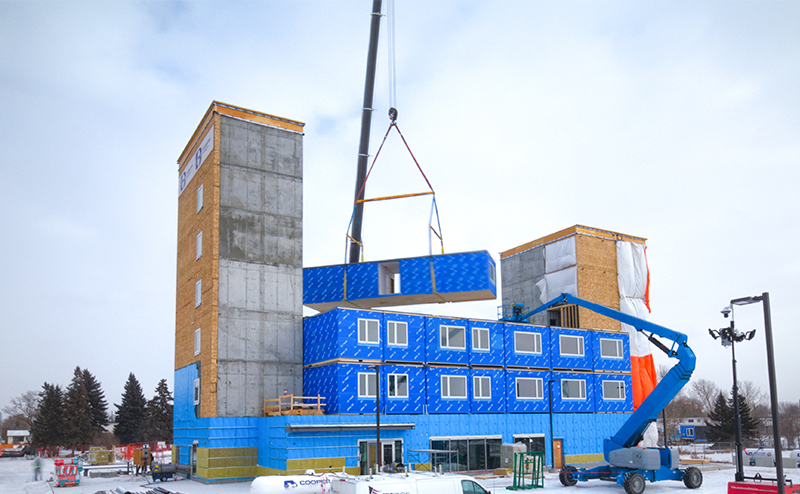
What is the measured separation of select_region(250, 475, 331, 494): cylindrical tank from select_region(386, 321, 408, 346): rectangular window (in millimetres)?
16708

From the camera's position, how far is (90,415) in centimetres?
10231

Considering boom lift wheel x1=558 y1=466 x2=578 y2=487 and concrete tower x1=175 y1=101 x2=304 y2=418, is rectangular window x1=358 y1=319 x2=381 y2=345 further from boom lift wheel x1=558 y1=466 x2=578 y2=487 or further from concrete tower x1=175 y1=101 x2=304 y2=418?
boom lift wheel x1=558 y1=466 x2=578 y2=487

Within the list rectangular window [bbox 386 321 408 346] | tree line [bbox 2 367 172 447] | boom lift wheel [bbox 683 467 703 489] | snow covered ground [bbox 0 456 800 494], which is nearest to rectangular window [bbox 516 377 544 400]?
snow covered ground [bbox 0 456 800 494]

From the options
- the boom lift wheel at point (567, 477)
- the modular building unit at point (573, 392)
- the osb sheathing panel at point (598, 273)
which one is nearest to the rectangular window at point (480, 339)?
the modular building unit at point (573, 392)

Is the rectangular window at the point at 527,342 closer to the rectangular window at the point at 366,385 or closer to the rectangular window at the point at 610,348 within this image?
the rectangular window at the point at 610,348

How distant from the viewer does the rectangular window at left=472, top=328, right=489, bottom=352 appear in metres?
49.2

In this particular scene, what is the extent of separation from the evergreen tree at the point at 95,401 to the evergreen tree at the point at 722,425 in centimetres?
9492

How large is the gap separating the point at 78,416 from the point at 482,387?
75.8m

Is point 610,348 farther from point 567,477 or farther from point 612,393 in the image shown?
point 567,477

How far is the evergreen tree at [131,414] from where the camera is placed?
4291 inches

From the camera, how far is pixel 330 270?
5350 centimetres

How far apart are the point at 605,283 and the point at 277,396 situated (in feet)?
130

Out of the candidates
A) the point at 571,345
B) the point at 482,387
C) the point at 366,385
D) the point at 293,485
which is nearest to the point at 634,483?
the point at 482,387

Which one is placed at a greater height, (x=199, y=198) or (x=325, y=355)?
(x=199, y=198)
